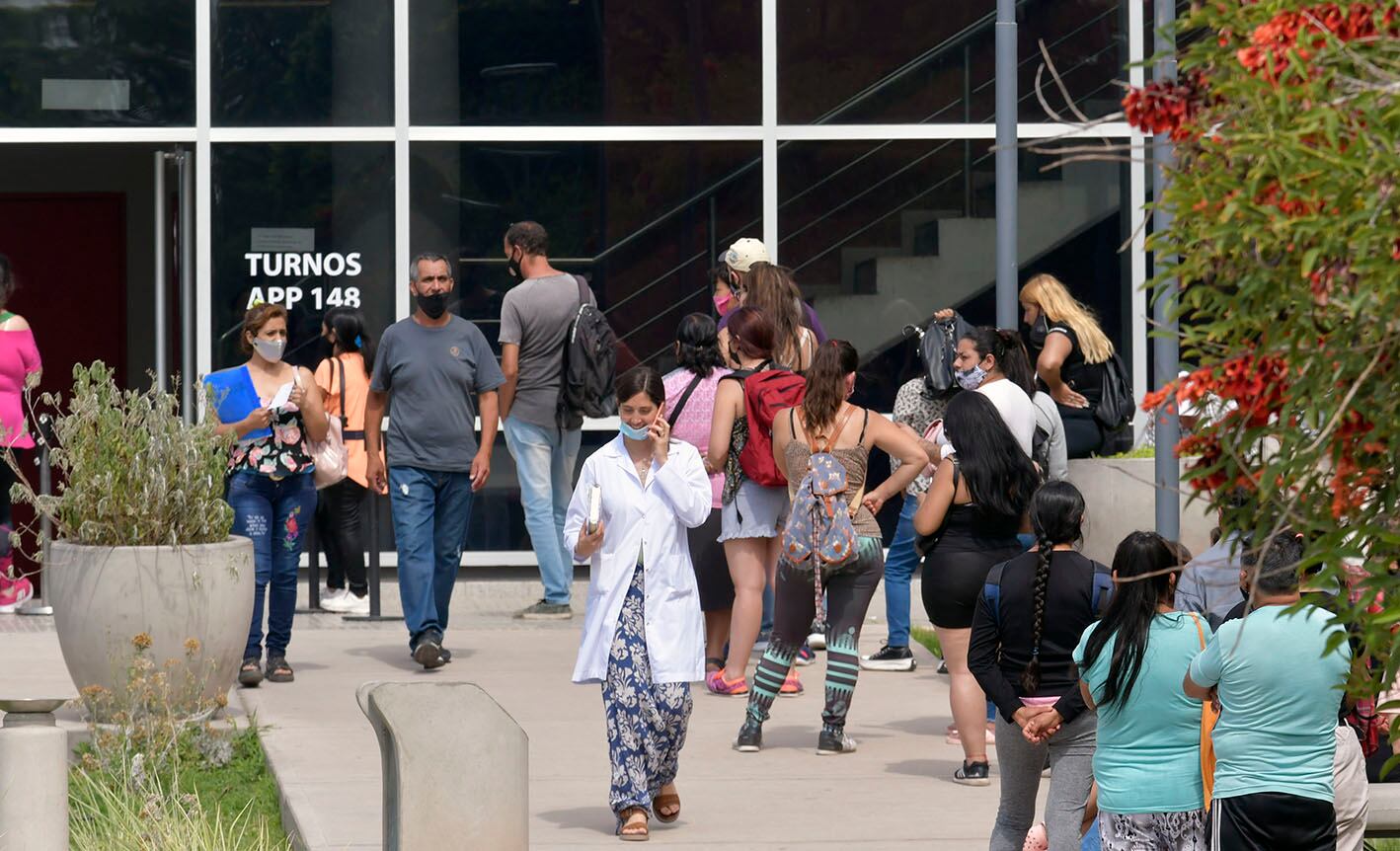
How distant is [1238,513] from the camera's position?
3.13m

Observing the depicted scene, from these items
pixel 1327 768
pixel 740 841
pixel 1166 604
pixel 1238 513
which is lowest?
pixel 740 841

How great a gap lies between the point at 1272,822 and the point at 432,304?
5560 millimetres

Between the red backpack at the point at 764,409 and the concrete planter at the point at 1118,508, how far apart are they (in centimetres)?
244

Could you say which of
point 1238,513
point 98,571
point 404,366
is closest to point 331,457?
point 404,366

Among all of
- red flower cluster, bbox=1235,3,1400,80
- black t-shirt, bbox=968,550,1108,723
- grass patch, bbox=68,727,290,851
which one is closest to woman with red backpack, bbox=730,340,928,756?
black t-shirt, bbox=968,550,1108,723

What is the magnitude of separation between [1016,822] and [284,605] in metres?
4.35

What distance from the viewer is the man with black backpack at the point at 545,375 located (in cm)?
1122

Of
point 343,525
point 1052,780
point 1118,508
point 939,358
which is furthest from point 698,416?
point 1052,780

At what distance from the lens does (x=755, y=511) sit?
9273mm

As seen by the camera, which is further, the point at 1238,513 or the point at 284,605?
the point at 284,605

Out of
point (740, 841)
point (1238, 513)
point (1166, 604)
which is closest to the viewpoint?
point (1238, 513)

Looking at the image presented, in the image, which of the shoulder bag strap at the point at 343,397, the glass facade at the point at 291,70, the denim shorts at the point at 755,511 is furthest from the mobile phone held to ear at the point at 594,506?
the glass facade at the point at 291,70

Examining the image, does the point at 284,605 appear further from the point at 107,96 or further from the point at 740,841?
the point at 107,96

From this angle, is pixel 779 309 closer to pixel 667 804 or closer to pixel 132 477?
pixel 132 477
